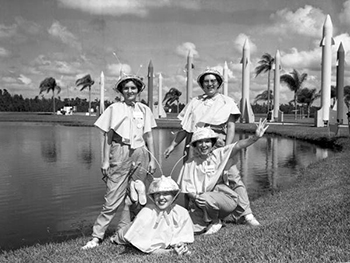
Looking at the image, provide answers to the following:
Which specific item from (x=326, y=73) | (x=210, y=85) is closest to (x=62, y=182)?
(x=210, y=85)

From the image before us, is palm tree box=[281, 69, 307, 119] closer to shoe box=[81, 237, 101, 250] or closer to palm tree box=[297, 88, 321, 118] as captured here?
palm tree box=[297, 88, 321, 118]

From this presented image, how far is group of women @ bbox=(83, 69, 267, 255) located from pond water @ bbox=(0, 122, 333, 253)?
172 centimetres

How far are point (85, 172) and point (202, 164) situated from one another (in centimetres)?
806

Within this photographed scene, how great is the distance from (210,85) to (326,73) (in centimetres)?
2770

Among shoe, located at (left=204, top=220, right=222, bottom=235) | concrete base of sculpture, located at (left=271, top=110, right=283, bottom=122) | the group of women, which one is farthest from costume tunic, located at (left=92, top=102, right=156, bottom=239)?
concrete base of sculpture, located at (left=271, top=110, right=283, bottom=122)

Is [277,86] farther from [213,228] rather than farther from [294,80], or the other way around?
[213,228]

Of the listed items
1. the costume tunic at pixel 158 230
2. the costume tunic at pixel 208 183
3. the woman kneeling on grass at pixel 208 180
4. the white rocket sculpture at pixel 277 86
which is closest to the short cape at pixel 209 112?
the woman kneeling on grass at pixel 208 180

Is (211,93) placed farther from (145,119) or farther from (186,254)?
(186,254)

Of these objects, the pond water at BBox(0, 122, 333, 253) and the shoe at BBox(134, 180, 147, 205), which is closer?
the shoe at BBox(134, 180, 147, 205)

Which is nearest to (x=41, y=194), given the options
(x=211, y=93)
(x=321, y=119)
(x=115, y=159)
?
(x=115, y=159)

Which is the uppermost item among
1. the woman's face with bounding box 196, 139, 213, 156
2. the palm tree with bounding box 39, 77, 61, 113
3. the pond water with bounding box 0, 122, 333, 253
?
the palm tree with bounding box 39, 77, 61, 113

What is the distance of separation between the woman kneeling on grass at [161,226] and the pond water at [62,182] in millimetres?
2454

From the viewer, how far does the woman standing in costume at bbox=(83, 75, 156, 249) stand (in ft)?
16.5

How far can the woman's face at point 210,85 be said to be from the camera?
5.33 metres
